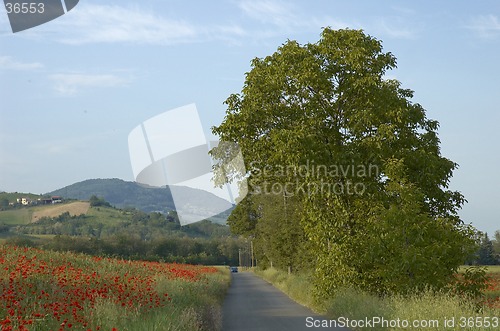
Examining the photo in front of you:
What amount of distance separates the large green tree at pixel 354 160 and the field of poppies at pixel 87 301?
6.33 m

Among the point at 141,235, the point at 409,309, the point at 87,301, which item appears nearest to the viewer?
the point at 87,301

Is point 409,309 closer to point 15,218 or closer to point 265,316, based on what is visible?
point 265,316

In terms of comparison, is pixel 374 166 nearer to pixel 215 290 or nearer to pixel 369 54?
pixel 369 54

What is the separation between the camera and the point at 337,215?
27.0 meters

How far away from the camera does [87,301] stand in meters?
16.3

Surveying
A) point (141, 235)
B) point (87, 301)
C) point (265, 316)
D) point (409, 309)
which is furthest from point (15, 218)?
point (409, 309)

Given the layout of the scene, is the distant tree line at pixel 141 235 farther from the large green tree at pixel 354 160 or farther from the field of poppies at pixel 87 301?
the field of poppies at pixel 87 301

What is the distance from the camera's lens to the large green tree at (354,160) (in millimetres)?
24266

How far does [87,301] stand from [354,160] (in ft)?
45.3

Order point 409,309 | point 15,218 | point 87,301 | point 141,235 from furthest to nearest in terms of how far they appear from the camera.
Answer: point 15,218, point 141,235, point 409,309, point 87,301

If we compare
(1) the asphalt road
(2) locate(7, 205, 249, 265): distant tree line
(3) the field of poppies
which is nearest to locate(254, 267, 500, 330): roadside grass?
(1) the asphalt road

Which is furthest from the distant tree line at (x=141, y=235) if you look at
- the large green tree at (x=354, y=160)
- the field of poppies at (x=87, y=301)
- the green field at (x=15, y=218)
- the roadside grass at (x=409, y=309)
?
the field of poppies at (x=87, y=301)

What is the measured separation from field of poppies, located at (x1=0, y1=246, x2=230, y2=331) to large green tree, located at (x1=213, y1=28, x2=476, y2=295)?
20.8 feet

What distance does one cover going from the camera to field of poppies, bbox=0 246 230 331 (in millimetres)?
13375
